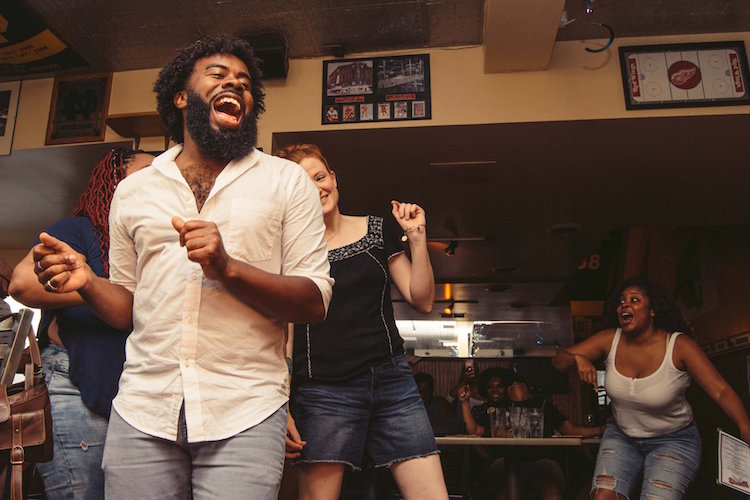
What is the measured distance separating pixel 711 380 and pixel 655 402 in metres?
0.25

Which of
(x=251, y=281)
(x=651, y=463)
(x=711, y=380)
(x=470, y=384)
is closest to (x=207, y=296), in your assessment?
(x=251, y=281)

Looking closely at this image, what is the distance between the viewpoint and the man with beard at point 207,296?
1070mm

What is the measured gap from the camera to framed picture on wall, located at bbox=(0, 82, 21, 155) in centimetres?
373

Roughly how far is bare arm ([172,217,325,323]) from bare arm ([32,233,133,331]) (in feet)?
0.83

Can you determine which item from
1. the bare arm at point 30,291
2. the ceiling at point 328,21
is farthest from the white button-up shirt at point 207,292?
the ceiling at point 328,21

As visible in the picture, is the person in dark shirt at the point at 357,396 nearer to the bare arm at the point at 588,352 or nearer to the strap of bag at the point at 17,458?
the strap of bag at the point at 17,458

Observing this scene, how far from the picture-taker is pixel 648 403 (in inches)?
109

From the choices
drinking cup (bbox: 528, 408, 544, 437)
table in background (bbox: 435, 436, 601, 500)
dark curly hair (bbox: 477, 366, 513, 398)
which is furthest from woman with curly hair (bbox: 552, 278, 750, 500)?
dark curly hair (bbox: 477, 366, 513, 398)

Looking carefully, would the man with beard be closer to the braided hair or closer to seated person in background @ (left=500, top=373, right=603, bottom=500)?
the braided hair

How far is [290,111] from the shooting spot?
3510 millimetres

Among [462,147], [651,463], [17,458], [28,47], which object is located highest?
[28,47]

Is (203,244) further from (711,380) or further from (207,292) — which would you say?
(711,380)

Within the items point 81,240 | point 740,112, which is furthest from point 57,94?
point 740,112

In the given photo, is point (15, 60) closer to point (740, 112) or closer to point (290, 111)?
point (290, 111)
